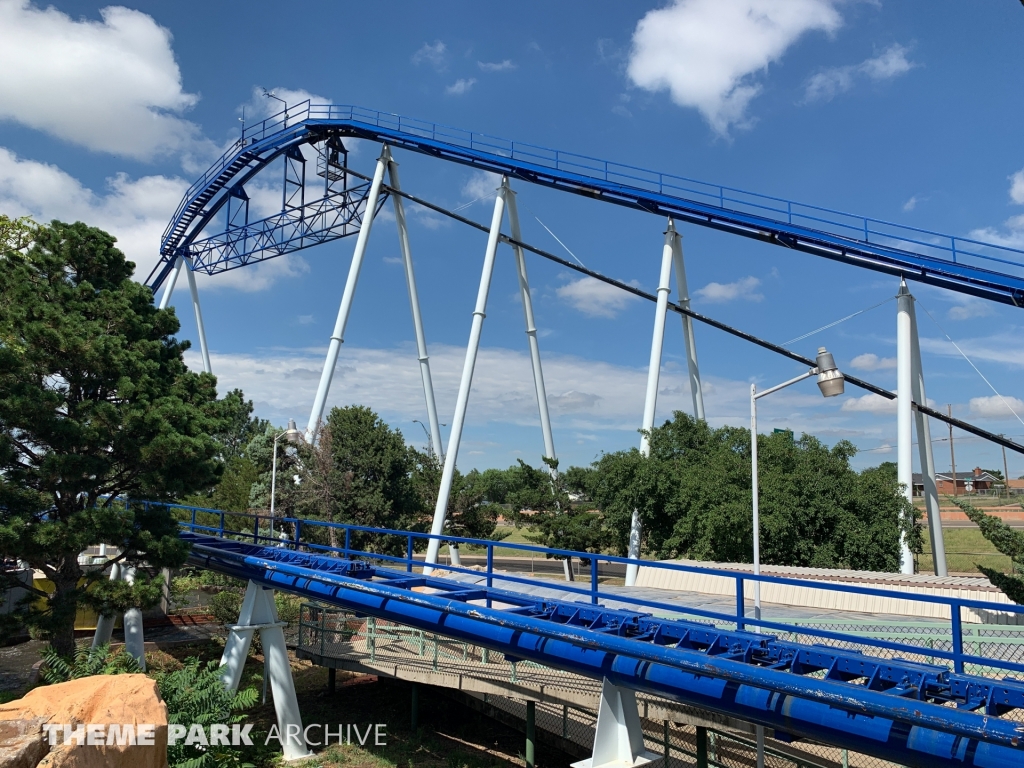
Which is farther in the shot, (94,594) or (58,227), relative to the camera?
(58,227)

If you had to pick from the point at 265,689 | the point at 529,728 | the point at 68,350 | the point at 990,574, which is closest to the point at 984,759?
the point at 990,574

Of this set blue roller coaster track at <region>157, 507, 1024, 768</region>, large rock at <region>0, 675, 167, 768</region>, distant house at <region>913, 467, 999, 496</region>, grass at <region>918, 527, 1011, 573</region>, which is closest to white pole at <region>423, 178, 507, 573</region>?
blue roller coaster track at <region>157, 507, 1024, 768</region>

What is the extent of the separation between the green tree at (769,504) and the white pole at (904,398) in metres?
0.86

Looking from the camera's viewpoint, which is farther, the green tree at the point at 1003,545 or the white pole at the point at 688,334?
the white pole at the point at 688,334

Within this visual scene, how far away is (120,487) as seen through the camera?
45.5 ft

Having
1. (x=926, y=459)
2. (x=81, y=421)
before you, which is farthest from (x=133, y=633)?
(x=926, y=459)

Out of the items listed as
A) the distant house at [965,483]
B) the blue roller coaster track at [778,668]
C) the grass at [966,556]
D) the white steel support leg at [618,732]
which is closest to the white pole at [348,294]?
the blue roller coaster track at [778,668]

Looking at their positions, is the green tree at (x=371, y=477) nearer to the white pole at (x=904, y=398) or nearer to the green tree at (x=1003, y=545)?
the white pole at (x=904, y=398)

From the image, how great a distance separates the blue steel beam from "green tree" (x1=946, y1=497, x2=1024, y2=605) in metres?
5.11

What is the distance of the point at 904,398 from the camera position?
20.1 m

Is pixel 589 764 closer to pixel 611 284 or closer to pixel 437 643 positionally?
pixel 437 643

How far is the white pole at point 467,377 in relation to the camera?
21.4 metres

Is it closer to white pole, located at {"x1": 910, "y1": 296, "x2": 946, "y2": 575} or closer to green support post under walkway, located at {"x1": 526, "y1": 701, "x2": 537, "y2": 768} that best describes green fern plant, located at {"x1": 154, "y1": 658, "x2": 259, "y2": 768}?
green support post under walkway, located at {"x1": 526, "y1": 701, "x2": 537, "y2": 768}

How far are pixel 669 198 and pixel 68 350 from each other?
17027 millimetres
